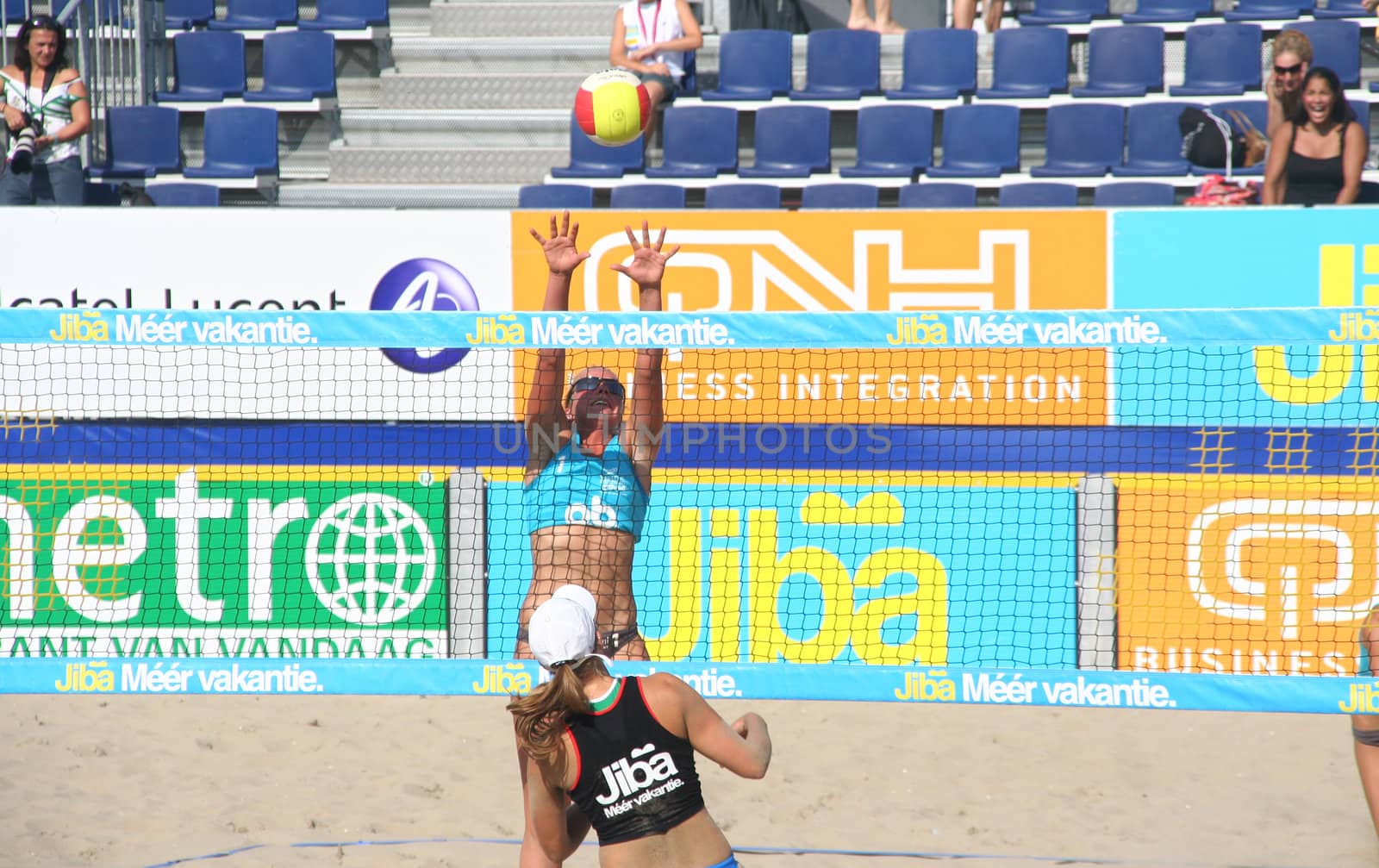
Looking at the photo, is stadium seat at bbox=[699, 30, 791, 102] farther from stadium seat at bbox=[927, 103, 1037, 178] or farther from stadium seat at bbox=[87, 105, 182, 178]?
stadium seat at bbox=[87, 105, 182, 178]

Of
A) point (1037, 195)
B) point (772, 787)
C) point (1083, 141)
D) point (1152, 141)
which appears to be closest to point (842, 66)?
point (1083, 141)

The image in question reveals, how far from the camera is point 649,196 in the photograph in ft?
32.1

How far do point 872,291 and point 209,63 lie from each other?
21.5ft

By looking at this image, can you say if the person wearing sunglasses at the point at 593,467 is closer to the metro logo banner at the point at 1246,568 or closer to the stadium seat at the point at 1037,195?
the metro logo banner at the point at 1246,568

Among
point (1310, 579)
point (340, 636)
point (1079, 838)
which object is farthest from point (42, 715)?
point (1310, 579)

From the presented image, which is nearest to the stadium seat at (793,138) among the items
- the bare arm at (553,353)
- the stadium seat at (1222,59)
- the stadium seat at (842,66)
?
the stadium seat at (842,66)

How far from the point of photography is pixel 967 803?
6.27 meters

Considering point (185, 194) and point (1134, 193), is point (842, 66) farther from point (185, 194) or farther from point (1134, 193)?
point (185, 194)

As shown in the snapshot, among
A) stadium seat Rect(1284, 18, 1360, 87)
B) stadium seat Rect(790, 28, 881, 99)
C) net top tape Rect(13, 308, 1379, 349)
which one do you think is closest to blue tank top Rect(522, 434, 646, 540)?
net top tape Rect(13, 308, 1379, 349)

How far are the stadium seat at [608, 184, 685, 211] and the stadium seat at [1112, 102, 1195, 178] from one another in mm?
2947

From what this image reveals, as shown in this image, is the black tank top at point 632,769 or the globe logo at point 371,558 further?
the globe logo at point 371,558

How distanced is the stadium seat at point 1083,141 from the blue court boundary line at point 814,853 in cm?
549

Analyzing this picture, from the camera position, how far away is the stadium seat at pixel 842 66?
423 inches

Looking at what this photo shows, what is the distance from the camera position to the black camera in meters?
8.98
